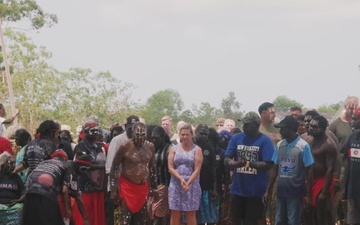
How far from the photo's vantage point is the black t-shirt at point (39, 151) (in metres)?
10.6

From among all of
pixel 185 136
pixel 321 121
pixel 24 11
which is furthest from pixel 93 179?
pixel 24 11

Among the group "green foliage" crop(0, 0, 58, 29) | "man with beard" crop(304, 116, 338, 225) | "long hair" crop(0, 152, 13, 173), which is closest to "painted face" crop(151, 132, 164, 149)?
"man with beard" crop(304, 116, 338, 225)

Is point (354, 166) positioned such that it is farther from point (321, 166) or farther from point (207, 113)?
point (207, 113)

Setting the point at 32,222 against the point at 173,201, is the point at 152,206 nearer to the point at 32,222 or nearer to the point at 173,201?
the point at 173,201

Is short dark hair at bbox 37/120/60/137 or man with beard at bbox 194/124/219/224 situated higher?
short dark hair at bbox 37/120/60/137

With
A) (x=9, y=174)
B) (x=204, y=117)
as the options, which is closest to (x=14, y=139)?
(x=9, y=174)

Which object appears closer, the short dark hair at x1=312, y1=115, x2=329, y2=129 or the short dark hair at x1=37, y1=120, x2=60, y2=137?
the short dark hair at x1=37, y1=120, x2=60, y2=137

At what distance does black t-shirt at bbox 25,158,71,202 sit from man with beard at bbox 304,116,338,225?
4029mm

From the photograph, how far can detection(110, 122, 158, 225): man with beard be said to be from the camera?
12.4 metres

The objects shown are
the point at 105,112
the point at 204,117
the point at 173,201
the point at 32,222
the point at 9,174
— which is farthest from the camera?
the point at 204,117

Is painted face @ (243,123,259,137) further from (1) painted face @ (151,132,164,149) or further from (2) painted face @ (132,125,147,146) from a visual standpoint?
(1) painted face @ (151,132,164,149)

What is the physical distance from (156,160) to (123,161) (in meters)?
1.24

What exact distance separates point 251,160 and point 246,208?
713mm

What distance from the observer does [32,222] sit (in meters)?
9.30
